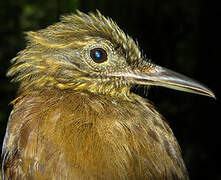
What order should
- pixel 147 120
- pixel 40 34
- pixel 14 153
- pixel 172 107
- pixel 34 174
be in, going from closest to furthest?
pixel 34 174
pixel 14 153
pixel 147 120
pixel 40 34
pixel 172 107

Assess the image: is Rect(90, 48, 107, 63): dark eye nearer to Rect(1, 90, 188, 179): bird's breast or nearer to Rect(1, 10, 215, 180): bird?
Rect(1, 10, 215, 180): bird

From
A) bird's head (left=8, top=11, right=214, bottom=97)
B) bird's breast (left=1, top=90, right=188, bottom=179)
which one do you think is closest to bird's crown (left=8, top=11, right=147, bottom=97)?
bird's head (left=8, top=11, right=214, bottom=97)

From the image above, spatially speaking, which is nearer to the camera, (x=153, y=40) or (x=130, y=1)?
(x=153, y=40)

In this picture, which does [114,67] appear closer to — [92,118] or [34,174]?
[92,118]

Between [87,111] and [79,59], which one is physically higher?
[79,59]

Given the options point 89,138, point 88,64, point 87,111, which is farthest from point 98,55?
point 89,138

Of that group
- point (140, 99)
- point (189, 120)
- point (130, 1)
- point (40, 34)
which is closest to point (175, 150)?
point (140, 99)

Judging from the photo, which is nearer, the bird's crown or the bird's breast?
the bird's breast

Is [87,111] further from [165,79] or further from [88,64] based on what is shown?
[165,79]
